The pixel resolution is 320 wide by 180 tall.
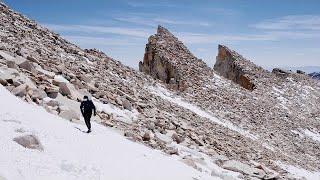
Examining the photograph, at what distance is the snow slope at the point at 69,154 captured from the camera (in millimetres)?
12359

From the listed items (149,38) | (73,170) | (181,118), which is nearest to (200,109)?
(181,118)

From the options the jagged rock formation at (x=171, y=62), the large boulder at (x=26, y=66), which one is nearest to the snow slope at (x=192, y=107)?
the jagged rock formation at (x=171, y=62)

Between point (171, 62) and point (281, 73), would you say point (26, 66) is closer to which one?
point (171, 62)

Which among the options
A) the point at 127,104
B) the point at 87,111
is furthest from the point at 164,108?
the point at 87,111

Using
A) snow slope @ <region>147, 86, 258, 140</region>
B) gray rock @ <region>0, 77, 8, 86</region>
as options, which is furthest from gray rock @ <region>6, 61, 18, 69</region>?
snow slope @ <region>147, 86, 258, 140</region>

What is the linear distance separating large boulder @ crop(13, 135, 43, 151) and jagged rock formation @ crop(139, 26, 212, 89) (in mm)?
32936

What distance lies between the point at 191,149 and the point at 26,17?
2269cm

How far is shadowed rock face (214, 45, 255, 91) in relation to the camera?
6181cm

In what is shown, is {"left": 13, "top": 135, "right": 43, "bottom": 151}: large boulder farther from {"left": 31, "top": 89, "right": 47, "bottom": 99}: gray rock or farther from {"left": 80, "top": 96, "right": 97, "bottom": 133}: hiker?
{"left": 31, "top": 89, "right": 47, "bottom": 99}: gray rock

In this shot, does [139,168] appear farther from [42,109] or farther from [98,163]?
[42,109]

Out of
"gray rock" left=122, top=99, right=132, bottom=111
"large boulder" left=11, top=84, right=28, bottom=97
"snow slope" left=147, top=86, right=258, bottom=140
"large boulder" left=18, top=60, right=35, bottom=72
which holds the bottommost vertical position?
"snow slope" left=147, top=86, right=258, bottom=140

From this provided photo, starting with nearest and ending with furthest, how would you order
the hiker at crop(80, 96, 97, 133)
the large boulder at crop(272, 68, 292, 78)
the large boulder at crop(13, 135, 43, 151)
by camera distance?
the large boulder at crop(13, 135, 43, 151)
the hiker at crop(80, 96, 97, 133)
the large boulder at crop(272, 68, 292, 78)

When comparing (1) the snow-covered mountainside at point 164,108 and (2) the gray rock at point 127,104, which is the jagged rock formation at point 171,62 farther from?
(2) the gray rock at point 127,104

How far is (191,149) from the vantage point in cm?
2377
